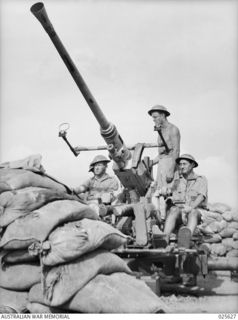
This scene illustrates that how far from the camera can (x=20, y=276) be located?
4152 mm

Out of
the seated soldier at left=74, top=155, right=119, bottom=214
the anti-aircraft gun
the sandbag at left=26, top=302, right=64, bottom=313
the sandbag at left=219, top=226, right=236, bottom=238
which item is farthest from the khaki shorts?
the sandbag at left=26, top=302, right=64, bottom=313

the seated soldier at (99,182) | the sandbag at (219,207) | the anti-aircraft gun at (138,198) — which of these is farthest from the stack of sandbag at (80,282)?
the sandbag at (219,207)

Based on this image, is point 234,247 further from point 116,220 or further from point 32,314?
point 32,314

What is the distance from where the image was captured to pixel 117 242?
4.39 m

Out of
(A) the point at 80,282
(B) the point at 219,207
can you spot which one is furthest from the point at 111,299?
(B) the point at 219,207

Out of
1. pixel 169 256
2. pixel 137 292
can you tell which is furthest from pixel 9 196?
pixel 169 256

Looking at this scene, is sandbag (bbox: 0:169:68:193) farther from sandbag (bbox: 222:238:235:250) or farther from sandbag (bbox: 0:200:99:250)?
sandbag (bbox: 222:238:235:250)

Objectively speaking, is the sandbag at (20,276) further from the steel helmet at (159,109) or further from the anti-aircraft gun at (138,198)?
the steel helmet at (159,109)

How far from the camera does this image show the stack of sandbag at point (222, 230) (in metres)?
10.6

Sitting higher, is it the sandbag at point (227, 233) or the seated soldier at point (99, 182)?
the seated soldier at point (99, 182)

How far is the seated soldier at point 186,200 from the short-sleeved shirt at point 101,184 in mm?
1181

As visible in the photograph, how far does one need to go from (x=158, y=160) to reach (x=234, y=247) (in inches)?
137

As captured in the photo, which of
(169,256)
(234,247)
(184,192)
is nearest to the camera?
(169,256)

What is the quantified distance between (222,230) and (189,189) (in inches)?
141
